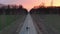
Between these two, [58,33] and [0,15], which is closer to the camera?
[58,33]

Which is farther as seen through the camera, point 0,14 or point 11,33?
point 0,14

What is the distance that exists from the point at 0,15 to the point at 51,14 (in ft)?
39.3

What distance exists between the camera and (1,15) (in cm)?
2269

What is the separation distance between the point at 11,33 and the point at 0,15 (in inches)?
482

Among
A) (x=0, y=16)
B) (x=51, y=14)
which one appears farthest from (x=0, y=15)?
(x=51, y=14)

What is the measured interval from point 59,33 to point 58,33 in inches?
2.1

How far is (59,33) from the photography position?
10805 millimetres

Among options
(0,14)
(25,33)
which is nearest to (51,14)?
(0,14)

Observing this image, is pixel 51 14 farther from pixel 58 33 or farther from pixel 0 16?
pixel 58 33

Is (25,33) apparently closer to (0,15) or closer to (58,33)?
(58,33)

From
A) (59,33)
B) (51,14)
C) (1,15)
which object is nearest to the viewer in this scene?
(59,33)

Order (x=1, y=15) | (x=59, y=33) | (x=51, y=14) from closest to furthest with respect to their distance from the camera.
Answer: (x=59, y=33) < (x=1, y=15) < (x=51, y=14)

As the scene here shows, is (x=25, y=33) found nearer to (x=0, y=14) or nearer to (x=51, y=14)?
(x=0, y=14)

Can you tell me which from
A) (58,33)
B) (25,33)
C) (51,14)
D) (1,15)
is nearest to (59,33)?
(58,33)
